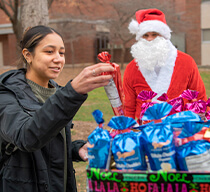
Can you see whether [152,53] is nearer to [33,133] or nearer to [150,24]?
[150,24]

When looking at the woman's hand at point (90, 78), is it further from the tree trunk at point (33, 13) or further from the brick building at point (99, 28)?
the brick building at point (99, 28)

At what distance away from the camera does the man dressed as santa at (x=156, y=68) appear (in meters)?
3.56

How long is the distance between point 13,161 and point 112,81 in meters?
0.79

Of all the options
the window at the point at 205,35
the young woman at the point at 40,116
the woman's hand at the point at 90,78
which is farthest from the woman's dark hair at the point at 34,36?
the window at the point at 205,35

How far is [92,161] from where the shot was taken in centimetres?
139

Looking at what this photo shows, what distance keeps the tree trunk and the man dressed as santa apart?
3029 millimetres

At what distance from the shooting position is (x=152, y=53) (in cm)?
380

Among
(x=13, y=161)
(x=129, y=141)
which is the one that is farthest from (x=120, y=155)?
(x=13, y=161)

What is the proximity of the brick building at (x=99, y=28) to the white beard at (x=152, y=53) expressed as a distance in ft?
60.7

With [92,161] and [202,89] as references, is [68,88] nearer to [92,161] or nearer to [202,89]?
[92,161]

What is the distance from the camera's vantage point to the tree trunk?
21.2 feet

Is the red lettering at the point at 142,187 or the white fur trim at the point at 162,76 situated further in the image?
the white fur trim at the point at 162,76

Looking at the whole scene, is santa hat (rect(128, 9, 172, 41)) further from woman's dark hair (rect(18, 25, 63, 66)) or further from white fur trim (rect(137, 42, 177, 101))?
woman's dark hair (rect(18, 25, 63, 66))

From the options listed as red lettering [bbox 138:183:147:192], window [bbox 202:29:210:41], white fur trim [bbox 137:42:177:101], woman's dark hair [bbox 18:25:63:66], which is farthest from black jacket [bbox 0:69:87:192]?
window [bbox 202:29:210:41]
